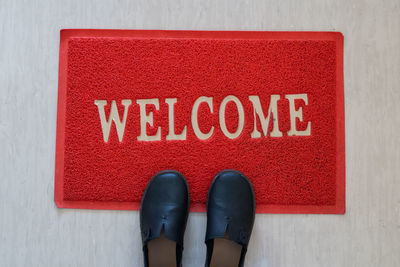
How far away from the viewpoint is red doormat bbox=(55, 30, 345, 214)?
84cm

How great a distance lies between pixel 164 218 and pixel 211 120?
1.06ft

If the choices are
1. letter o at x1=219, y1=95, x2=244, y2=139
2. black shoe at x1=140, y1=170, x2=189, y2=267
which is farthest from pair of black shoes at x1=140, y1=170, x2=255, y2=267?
letter o at x1=219, y1=95, x2=244, y2=139

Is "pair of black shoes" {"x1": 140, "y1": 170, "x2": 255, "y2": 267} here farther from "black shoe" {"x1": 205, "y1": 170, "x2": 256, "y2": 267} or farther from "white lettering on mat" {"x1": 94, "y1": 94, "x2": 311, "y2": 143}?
"white lettering on mat" {"x1": 94, "y1": 94, "x2": 311, "y2": 143}

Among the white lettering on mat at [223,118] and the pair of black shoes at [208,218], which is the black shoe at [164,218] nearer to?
the pair of black shoes at [208,218]

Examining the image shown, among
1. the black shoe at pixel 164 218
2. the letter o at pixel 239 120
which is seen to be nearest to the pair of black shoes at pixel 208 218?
the black shoe at pixel 164 218

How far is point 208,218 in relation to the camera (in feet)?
2.67

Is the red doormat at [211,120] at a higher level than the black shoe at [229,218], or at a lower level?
higher

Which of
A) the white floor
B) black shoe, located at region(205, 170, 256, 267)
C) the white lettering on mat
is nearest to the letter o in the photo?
the white lettering on mat

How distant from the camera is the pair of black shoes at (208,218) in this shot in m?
0.80

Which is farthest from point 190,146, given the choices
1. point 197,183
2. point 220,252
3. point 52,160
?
point 52,160

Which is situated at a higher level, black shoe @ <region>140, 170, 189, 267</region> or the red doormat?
the red doormat

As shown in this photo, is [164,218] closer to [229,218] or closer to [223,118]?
[229,218]

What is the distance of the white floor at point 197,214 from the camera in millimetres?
830

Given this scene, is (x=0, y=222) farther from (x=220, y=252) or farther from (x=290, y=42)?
(x=290, y=42)
